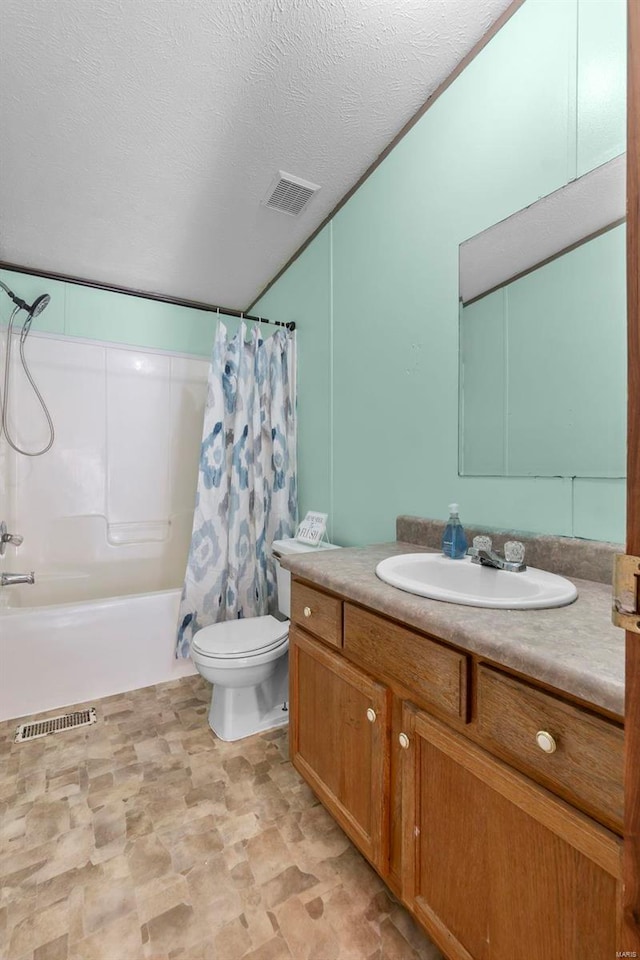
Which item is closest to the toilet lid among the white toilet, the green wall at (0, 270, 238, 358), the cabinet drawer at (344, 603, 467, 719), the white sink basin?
the white toilet

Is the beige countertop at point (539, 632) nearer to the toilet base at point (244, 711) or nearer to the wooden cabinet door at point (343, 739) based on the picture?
the wooden cabinet door at point (343, 739)

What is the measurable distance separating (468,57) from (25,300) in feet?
8.41

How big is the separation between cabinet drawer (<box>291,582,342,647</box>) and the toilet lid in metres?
0.43

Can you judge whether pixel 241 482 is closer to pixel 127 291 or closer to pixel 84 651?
pixel 84 651

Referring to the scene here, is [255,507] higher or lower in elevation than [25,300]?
lower

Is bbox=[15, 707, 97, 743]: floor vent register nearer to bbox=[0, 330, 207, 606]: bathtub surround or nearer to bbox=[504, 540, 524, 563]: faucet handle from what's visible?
bbox=[0, 330, 207, 606]: bathtub surround

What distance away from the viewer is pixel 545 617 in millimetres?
761

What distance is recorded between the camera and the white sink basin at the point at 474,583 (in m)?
0.81

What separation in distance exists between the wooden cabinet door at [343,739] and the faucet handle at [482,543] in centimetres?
49

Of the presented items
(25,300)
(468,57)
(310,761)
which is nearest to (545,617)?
(310,761)

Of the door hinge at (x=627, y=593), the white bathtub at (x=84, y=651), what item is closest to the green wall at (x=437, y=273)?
the door hinge at (x=627, y=593)

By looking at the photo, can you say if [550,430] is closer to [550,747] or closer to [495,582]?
[495,582]

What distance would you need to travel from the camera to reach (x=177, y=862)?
1.16 m

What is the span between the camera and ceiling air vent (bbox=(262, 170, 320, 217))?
69.9 inches
